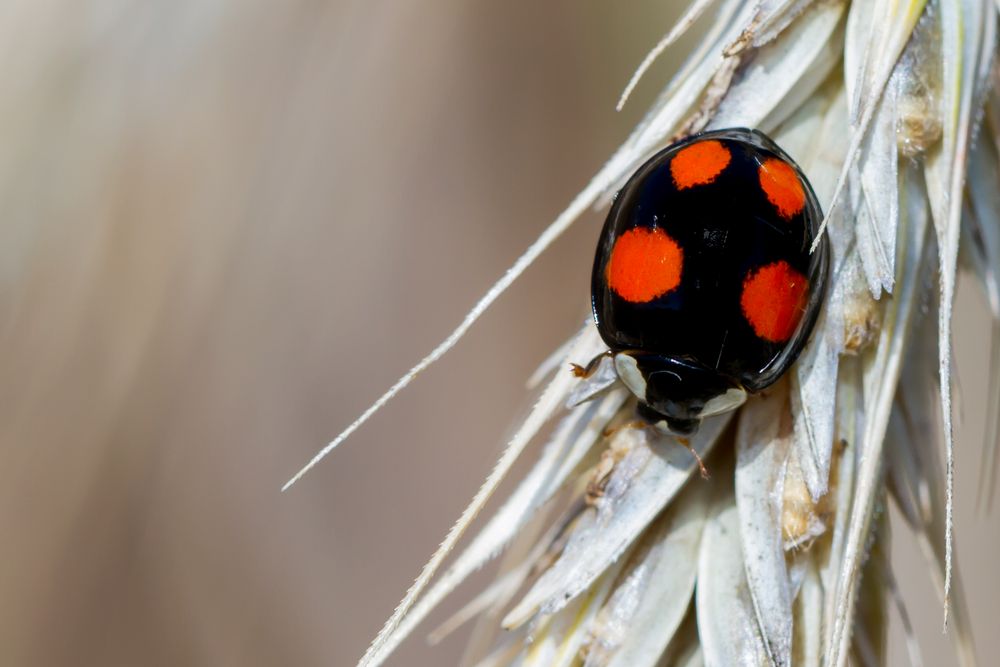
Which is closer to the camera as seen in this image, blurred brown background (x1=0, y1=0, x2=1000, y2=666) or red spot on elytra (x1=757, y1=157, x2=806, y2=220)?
red spot on elytra (x1=757, y1=157, x2=806, y2=220)

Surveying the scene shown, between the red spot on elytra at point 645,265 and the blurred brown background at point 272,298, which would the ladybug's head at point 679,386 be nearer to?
the red spot on elytra at point 645,265

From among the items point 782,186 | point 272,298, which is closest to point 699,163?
point 782,186

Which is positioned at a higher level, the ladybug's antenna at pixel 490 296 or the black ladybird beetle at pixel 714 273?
the ladybug's antenna at pixel 490 296

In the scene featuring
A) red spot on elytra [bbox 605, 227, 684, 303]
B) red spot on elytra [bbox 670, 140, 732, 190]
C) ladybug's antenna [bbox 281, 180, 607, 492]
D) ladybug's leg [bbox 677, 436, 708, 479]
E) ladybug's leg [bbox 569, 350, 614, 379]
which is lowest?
ladybug's leg [bbox 677, 436, 708, 479]

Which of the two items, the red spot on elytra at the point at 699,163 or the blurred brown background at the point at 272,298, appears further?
the blurred brown background at the point at 272,298

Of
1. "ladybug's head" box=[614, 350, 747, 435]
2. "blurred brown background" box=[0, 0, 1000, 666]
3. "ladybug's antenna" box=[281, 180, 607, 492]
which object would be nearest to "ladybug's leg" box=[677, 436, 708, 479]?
"ladybug's head" box=[614, 350, 747, 435]

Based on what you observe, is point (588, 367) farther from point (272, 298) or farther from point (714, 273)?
point (272, 298)

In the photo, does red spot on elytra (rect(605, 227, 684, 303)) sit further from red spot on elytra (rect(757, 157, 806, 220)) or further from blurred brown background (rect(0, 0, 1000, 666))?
blurred brown background (rect(0, 0, 1000, 666))

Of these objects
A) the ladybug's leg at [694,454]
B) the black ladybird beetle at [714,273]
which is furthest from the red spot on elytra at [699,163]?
the ladybug's leg at [694,454]

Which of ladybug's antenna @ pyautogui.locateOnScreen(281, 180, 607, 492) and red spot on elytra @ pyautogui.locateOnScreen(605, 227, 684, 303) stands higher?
ladybug's antenna @ pyautogui.locateOnScreen(281, 180, 607, 492)
